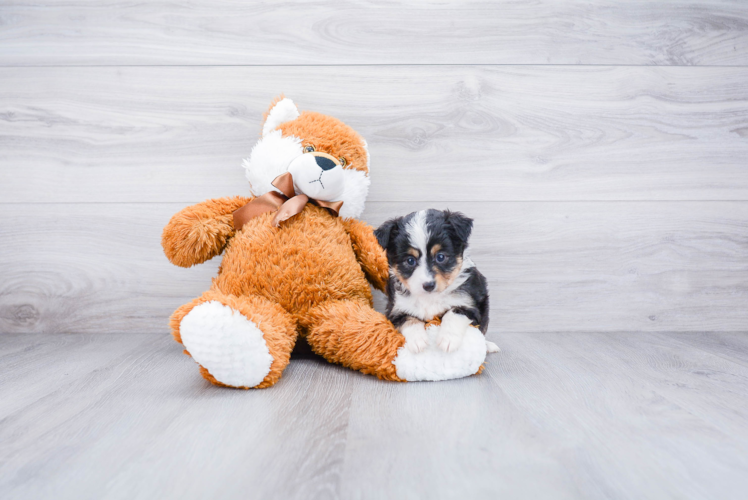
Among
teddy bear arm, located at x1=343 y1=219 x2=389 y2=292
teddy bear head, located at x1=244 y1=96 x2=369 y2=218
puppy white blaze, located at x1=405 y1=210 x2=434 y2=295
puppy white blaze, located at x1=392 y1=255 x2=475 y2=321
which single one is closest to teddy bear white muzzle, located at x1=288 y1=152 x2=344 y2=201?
teddy bear head, located at x1=244 y1=96 x2=369 y2=218

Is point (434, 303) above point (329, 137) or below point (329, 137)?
below

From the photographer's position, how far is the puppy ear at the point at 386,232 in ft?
4.64

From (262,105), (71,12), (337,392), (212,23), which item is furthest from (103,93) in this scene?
(337,392)

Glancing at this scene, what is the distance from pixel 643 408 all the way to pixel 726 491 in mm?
362

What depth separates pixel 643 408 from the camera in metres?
1.12

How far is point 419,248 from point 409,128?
0.69m

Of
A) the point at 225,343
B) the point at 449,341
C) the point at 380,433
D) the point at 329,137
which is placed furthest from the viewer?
the point at 329,137

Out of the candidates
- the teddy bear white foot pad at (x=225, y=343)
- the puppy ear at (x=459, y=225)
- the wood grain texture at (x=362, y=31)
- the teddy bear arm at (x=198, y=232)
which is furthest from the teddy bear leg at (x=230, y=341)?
the wood grain texture at (x=362, y=31)

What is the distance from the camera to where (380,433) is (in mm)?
975

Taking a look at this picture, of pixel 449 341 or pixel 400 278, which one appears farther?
pixel 400 278

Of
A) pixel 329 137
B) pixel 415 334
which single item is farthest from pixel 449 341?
pixel 329 137

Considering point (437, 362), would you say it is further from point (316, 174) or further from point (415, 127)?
point (415, 127)

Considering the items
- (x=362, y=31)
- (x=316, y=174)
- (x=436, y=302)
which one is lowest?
(x=436, y=302)

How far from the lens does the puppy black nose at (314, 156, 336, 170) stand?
4.88 ft
